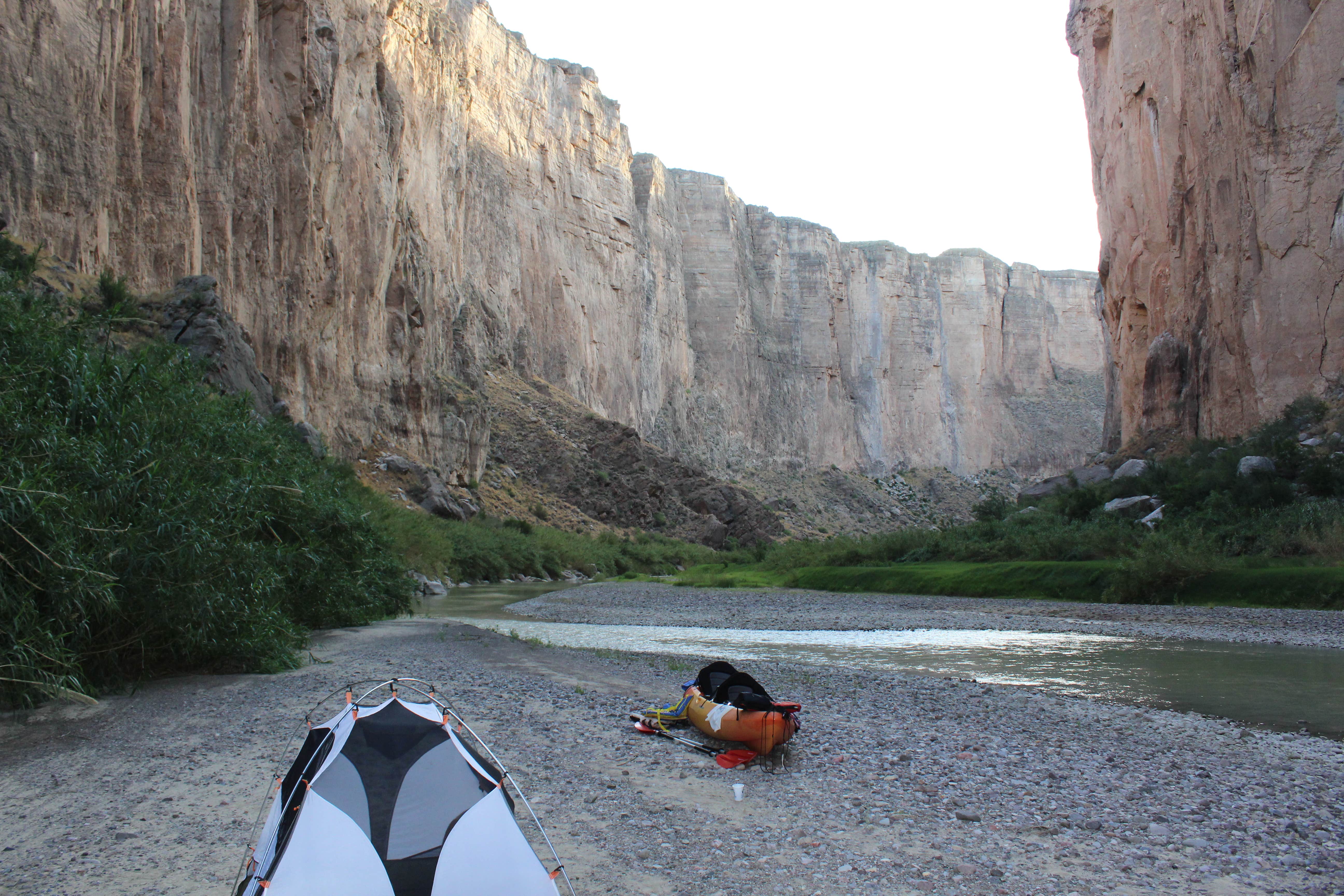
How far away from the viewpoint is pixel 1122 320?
35500mm

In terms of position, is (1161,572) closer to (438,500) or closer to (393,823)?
(393,823)

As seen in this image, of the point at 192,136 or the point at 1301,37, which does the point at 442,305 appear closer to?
the point at 192,136

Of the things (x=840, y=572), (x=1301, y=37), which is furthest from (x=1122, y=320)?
(x=840, y=572)

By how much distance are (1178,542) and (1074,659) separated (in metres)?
9.77

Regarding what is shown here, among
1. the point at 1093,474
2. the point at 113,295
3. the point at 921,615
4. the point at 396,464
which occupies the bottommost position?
the point at 921,615

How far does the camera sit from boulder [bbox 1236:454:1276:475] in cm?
2109

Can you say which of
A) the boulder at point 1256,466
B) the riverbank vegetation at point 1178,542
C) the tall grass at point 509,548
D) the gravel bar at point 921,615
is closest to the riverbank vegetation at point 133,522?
the tall grass at point 509,548

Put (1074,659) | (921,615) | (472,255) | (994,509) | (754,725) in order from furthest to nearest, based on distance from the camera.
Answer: (472,255), (994,509), (921,615), (1074,659), (754,725)

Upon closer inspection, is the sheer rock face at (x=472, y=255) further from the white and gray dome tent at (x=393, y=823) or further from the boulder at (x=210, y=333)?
the white and gray dome tent at (x=393, y=823)

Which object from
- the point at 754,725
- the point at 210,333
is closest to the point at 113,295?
the point at 210,333

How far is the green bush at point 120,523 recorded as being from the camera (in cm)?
711

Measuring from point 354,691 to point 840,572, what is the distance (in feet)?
77.3

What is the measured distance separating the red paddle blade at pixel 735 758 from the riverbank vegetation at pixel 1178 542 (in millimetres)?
14650

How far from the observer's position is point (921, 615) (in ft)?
62.9
